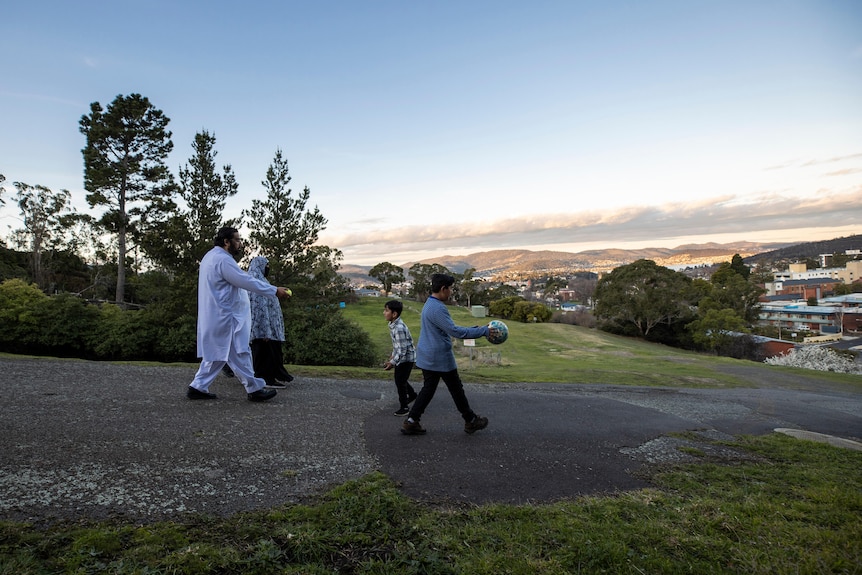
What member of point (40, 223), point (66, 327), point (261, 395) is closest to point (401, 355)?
→ point (261, 395)

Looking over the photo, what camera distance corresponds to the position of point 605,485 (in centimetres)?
424

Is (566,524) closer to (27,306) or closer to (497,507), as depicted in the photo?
(497,507)

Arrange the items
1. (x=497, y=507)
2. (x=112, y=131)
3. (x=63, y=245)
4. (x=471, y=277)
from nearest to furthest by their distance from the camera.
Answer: (x=497, y=507) < (x=112, y=131) < (x=63, y=245) < (x=471, y=277)

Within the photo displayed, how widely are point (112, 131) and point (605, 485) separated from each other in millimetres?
39268

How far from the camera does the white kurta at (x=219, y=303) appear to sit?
21.1 ft

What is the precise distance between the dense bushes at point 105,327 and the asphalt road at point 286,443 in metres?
11.4

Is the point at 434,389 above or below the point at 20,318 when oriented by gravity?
above

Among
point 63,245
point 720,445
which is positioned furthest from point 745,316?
point 63,245

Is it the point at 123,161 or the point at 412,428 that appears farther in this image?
the point at 123,161

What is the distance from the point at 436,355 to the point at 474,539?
2.54 metres

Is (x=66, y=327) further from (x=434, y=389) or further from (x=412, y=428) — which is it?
(x=434, y=389)

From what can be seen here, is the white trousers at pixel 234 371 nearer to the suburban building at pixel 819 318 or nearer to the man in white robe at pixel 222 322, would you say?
the man in white robe at pixel 222 322

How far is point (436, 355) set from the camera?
5422 mm

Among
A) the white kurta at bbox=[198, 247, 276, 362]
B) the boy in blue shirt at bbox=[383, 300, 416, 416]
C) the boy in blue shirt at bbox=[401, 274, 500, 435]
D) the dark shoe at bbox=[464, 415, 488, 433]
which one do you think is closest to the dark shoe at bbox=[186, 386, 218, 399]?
the white kurta at bbox=[198, 247, 276, 362]
